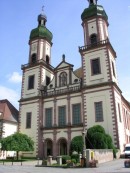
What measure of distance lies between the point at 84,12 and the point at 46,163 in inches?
1149

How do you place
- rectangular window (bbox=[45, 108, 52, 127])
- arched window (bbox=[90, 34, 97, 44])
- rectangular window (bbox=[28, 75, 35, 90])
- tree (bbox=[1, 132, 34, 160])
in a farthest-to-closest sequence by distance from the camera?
rectangular window (bbox=[28, 75, 35, 90])
arched window (bbox=[90, 34, 97, 44])
rectangular window (bbox=[45, 108, 52, 127])
tree (bbox=[1, 132, 34, 160])

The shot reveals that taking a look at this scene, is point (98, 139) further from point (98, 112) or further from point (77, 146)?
point (98, 112)

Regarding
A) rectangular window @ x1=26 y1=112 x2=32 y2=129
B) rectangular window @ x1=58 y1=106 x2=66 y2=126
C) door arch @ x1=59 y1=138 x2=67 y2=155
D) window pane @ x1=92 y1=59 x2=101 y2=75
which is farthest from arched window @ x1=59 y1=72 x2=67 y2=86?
door arch @ x1=59 y1=138 x2=67 y2=155

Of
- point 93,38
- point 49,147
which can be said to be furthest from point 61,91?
point 93,38

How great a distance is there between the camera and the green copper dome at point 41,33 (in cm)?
4684

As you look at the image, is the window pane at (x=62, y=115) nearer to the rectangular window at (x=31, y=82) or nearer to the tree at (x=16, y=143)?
the tree at (x=16, y=143)

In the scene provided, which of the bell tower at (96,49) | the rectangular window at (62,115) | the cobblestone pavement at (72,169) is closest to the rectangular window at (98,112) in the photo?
the bell tower at (96,49)

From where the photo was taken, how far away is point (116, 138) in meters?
30.9

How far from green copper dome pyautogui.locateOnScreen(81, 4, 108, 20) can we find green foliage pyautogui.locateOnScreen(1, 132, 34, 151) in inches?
967

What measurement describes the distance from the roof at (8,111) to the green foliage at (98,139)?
1959 cm

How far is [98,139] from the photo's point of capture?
28.4m

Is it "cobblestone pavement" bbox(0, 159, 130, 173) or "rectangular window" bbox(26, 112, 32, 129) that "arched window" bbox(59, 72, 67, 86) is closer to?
"rectangular window" bbox(26, 112, 32, 129)

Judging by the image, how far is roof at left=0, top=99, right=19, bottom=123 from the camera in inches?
1720

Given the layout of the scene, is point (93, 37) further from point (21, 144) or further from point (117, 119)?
point (21, 144)
